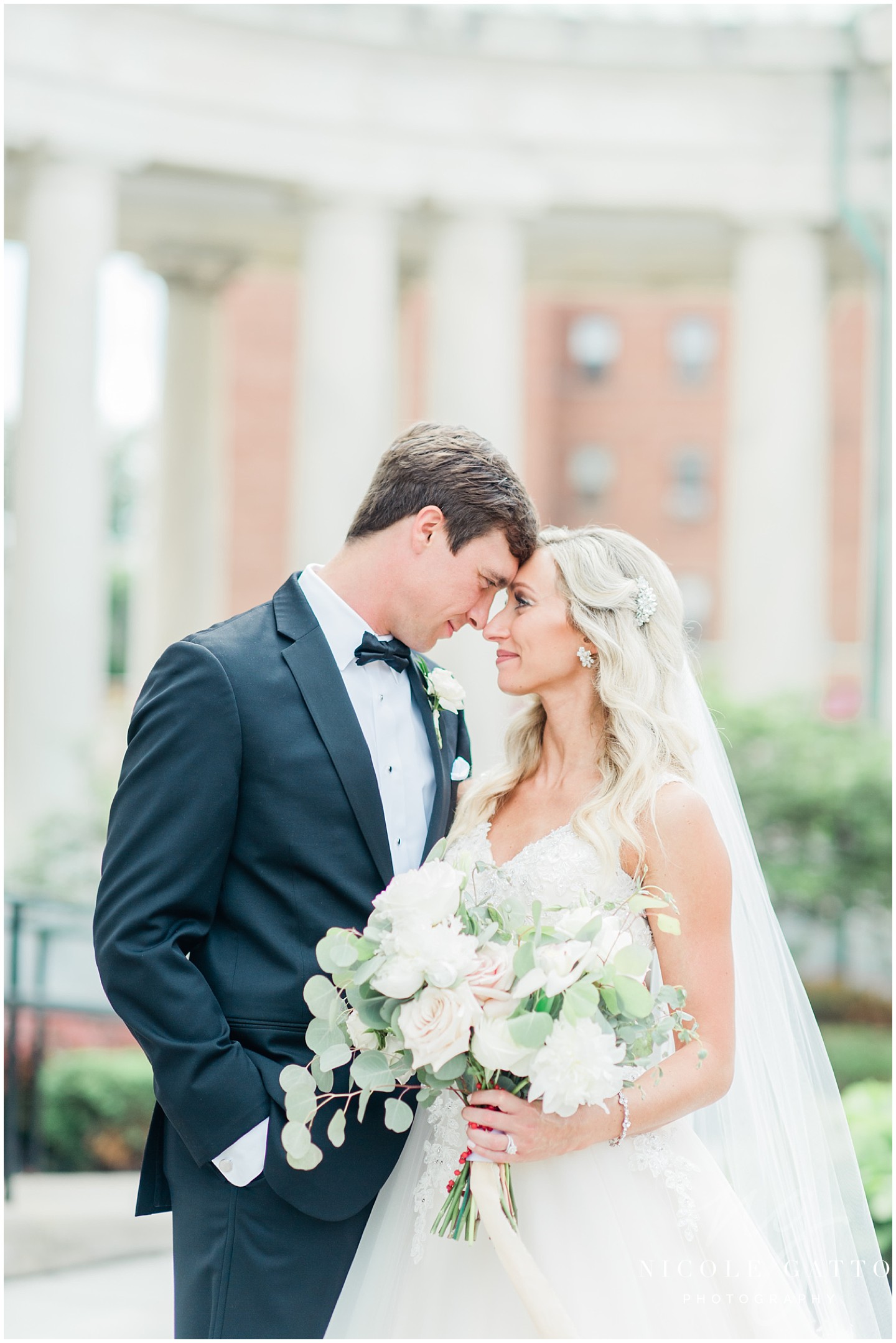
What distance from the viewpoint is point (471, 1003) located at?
3.04 m

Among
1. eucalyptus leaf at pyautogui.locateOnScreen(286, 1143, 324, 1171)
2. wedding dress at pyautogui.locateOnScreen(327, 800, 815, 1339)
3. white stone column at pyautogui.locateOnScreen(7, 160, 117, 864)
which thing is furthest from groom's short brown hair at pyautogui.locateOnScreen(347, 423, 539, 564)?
white stone column at pyautogui.locateOnScreen(7, 160, 117, 864)

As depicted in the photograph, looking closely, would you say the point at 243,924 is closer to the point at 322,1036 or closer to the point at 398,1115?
the point at 322,1036

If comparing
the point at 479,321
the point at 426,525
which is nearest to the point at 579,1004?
the point at 426,525

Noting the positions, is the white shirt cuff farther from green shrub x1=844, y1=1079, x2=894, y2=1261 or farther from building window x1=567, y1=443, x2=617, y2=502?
building window x1=567, y1=443, x2=617, y2=502

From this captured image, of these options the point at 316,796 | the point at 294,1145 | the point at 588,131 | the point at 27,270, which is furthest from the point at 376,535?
the point at 588,131

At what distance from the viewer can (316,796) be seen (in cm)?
371

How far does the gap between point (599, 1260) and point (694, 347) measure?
3790cm

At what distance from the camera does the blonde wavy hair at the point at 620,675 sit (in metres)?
4.05

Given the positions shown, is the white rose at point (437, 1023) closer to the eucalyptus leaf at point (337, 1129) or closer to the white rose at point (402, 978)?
the white rose at point (402, 978)

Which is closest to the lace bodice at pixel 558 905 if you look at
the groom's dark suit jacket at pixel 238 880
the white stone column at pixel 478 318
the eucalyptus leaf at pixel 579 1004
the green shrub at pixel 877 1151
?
the groom's dark suit jacket at pixel 238 880

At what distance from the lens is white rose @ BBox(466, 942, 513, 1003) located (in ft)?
10.2

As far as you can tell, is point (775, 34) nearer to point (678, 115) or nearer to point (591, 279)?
point (678, 115)

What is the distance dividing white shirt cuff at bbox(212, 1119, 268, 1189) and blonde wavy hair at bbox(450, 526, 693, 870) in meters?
1.26

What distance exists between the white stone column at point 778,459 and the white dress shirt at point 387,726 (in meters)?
12.9
